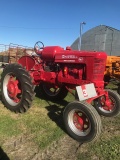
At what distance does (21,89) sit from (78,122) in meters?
1.74

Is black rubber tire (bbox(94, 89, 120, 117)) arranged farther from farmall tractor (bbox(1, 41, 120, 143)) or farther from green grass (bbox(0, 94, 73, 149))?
green grass (bbox(0, 94, 73, 149))

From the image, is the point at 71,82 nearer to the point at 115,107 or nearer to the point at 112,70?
the point at 115,107

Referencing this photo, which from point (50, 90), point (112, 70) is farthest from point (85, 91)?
point (112, 70)

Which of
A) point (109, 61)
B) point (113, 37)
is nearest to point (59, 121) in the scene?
point (109, 61)

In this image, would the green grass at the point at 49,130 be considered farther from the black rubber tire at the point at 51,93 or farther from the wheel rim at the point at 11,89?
the black rubber tire at the point at 51,93

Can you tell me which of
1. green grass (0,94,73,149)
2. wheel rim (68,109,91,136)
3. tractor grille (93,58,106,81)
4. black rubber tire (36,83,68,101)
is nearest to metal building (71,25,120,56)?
black rubber tire (36,83,68,101)

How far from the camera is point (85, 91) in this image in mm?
4672

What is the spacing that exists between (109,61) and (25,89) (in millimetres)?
4886

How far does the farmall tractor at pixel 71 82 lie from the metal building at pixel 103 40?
→ 21074mm

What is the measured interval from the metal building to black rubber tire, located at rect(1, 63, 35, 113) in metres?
21.6

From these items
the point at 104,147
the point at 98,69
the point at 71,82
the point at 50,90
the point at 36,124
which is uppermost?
the point at 98,69

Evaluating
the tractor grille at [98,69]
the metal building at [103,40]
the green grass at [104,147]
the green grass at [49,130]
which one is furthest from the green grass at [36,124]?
the metal building at [103,40]

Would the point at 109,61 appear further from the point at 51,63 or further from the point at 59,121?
the point at 59,121

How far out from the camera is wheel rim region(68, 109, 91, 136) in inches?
169
